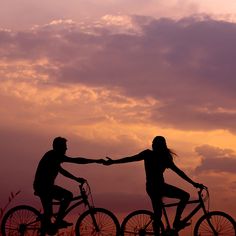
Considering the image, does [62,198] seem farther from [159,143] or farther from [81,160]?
[159,143]

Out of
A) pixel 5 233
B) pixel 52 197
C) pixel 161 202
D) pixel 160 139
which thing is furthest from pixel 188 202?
pixel 5 233

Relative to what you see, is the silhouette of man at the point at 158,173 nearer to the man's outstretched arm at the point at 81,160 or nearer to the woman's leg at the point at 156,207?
the woman's leg at the point at 156,207

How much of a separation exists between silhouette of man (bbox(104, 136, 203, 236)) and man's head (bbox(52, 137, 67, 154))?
1.67 metres

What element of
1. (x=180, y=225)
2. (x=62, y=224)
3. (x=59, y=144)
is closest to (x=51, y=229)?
(x=62, y=224)

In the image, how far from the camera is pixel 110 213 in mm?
18812

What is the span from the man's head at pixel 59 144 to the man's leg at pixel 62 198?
3.44 feet

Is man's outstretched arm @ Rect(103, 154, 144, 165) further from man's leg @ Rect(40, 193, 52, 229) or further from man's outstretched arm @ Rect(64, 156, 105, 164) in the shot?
man's leg @ Rect(40, 193, 52, 229)

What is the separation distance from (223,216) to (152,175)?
261 cm

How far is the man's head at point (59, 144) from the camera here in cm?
1798

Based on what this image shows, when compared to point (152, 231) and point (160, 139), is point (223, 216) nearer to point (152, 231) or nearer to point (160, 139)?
point (152, 231)

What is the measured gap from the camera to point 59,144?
1800 centimetres

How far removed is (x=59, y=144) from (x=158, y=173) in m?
2.80

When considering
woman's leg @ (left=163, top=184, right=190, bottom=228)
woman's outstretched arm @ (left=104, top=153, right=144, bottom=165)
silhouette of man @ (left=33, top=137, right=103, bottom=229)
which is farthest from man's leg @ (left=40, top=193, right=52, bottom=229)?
woman's leg @ (left=163, top=184, right=190, bottom=228)

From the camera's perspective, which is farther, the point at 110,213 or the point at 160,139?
the point at 110,213
